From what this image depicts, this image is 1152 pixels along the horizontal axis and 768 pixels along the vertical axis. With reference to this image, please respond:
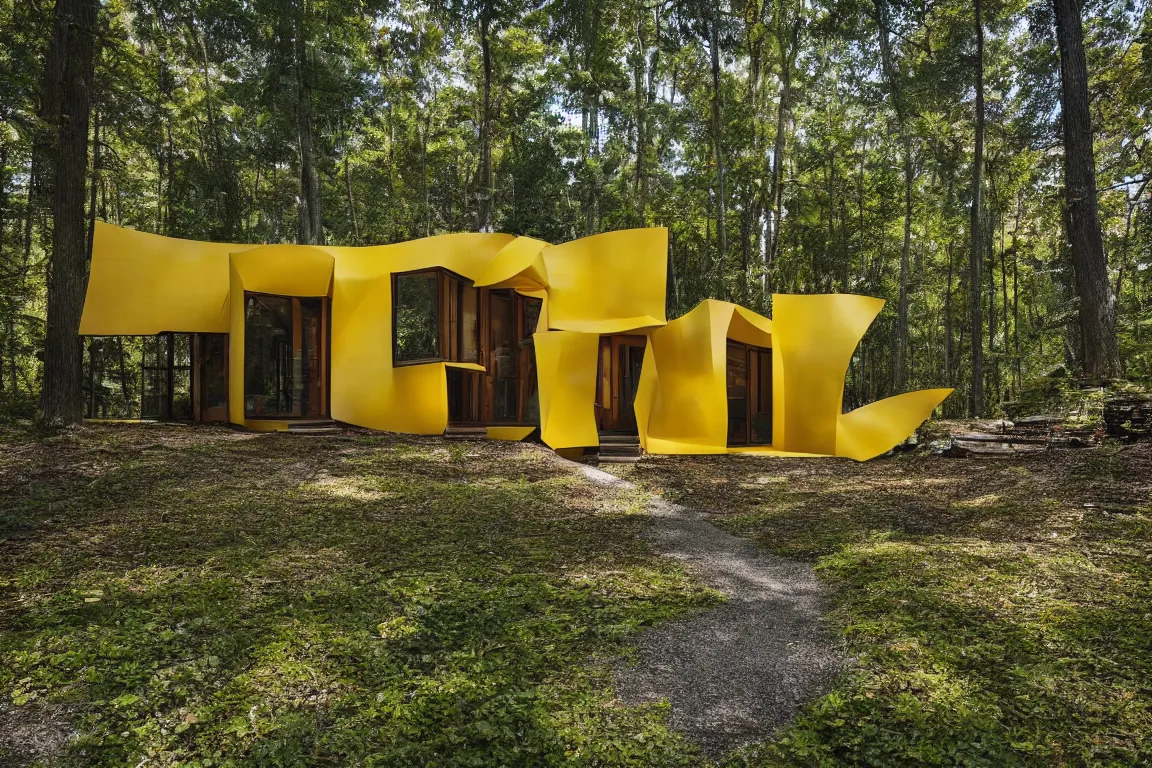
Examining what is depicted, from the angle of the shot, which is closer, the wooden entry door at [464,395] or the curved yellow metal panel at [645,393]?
the curved yellow metal panel at [645,393]

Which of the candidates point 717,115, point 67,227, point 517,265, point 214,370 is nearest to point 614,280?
point 517,265

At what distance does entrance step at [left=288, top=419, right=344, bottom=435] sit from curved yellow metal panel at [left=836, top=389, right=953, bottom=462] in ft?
29.4

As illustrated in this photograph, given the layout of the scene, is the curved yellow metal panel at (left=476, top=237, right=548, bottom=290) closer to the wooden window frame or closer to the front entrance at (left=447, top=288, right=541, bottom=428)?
the front entrance at (left=447, top=288, right=541, bottom=428)

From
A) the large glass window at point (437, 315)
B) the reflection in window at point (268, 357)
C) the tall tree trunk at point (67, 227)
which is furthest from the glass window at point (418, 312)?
the tall tree trunk at point (67, 227)

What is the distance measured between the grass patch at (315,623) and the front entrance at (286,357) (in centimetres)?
618

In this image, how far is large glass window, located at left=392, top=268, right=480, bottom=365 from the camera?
41.1 feet

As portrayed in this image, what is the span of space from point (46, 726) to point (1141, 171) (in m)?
23.4

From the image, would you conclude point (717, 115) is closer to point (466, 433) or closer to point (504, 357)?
point (504, 357)

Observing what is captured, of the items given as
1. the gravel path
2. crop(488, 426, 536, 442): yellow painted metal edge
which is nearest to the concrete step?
crop(488, 426, 536, 442): yellow painted metal edge

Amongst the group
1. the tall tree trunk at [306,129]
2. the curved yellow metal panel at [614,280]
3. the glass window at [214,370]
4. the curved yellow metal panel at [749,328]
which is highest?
the tall tree trunk at [306,129]

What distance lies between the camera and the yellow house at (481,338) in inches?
444

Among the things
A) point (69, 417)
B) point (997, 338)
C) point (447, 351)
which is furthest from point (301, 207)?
point (997, 338)

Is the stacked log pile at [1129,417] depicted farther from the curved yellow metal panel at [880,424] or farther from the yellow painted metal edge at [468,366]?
the yellow painted metal edge at [468,366]

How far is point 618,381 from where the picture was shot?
1404 cm
